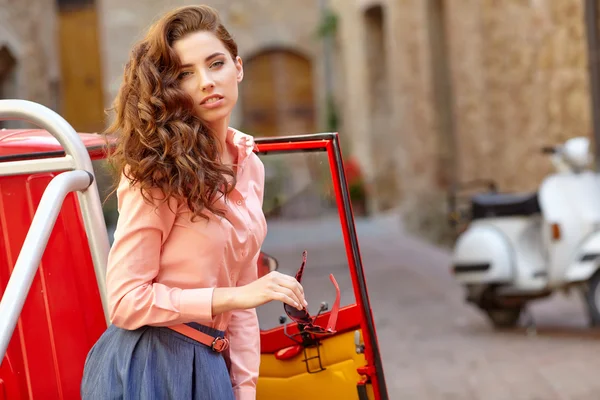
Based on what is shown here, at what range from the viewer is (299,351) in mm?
2852

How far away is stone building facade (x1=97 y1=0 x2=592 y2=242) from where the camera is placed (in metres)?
10.1

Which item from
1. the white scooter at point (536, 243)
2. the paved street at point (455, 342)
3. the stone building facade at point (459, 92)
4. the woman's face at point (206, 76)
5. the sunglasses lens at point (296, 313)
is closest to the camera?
the woman's face at point (206, 76)

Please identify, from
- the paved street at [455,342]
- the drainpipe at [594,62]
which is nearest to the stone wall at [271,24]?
the paved street at [455,342]

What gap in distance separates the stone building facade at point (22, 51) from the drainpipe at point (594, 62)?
456 centimetres

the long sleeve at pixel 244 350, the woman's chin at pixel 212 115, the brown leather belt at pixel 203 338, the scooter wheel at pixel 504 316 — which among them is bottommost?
the scooter wheel at pixel 504 316

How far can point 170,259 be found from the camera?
2.06 m

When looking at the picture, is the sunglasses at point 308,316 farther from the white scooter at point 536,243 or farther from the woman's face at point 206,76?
the white scooter at point 536,243

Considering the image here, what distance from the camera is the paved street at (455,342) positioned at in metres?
3.03

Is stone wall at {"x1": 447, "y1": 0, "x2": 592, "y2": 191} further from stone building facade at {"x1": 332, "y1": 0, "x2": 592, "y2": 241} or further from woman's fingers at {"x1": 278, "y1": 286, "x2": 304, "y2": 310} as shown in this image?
woman's fingers at {"x1": 278, "y1": 286, "x2": 304, "y2": 310}

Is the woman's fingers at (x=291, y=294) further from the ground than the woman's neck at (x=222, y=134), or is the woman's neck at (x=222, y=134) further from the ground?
the woman's neck at (x=222, y=134)

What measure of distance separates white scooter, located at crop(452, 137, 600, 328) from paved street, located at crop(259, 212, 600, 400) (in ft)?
0.93

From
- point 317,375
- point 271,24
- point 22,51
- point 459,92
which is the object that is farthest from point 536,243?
point 271,24

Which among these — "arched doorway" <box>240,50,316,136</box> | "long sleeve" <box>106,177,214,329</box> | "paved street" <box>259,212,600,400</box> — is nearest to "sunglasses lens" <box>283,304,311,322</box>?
"long sleeve" <box>106,177,214,329</box>

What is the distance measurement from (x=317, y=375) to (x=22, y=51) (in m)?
6.90
